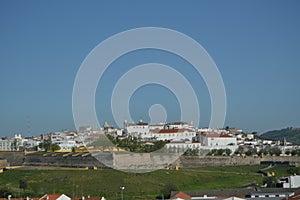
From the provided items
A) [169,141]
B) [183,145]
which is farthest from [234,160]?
[169,141]

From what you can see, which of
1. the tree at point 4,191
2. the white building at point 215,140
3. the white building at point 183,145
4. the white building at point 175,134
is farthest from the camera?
the white building at point 175,134

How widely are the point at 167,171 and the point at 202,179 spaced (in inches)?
122

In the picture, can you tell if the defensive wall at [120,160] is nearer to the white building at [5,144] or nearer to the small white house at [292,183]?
the small white house at [292,183]

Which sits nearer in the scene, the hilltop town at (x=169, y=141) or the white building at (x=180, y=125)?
the hilltop town at (x=169, y=141)

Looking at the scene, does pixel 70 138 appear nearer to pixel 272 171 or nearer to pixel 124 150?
pixel 124 150

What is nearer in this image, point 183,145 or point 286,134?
point 183,145

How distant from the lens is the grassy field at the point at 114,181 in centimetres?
3559

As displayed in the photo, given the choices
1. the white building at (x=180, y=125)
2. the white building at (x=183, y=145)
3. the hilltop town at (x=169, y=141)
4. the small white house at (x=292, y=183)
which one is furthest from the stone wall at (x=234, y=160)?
the white building at (x=180, y=125)

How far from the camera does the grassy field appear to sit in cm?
3559

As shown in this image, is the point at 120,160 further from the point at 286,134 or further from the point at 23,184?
the point at 286,134

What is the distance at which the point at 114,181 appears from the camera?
38.8 metres

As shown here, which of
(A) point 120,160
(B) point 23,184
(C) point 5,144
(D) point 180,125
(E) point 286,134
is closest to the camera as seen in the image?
(B) point 23,184

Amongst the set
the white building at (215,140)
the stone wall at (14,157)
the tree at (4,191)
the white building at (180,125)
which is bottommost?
the tree at (4,191)

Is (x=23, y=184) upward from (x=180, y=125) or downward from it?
downward
